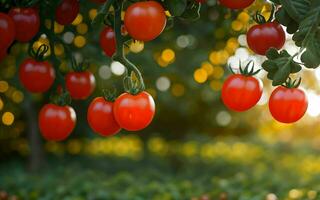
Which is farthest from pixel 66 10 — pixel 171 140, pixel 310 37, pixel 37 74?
pixel 171 140

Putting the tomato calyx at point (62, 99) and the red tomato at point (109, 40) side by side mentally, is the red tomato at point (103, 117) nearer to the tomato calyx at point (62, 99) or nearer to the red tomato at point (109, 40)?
the tomato calyx at point (62, 99)

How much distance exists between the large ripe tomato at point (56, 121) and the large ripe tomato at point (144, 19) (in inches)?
24.7

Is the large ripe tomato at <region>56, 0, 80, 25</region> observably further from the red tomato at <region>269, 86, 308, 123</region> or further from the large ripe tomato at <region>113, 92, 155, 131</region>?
the red tomato at <region>269, 86, 308, 123</region>

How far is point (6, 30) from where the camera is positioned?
2.39m

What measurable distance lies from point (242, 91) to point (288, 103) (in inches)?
7.6

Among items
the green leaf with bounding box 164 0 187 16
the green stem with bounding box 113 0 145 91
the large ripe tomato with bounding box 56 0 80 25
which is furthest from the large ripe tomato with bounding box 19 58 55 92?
the green leaf with bounding box 164 0 187 16

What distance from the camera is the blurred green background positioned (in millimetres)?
4461

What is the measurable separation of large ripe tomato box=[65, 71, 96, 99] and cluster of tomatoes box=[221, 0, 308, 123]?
0.79 meters

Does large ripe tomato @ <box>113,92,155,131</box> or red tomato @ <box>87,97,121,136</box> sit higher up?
red tomato @ <box>87,97,121,136</box>

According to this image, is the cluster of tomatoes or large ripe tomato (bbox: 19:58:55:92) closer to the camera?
the cluster of tomatoes

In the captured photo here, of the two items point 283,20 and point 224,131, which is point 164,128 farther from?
point 283,20

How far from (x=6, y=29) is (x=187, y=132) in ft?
26.2

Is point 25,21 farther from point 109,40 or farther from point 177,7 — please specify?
point 177,7

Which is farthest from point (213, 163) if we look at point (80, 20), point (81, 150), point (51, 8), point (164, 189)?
point (51, 8)
